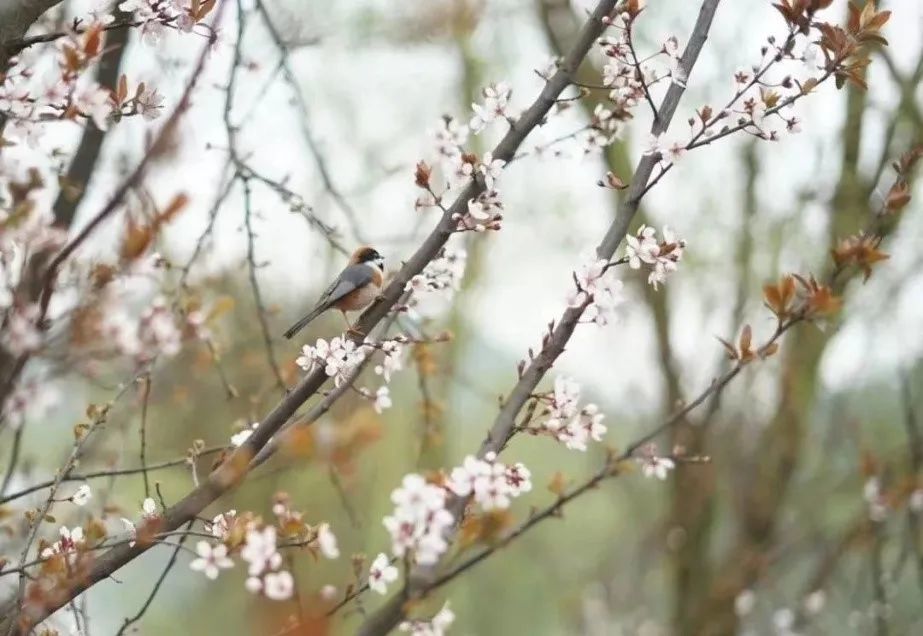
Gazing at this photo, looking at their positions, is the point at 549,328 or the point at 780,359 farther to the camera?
the point at 780,359

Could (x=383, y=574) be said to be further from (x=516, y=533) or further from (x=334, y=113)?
(x=334, y=113)

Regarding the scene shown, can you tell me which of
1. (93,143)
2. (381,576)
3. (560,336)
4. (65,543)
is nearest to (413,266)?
(560,336)

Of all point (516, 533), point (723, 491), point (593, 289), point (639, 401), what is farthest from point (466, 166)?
point (639, 401)

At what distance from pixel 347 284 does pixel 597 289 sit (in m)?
0.72

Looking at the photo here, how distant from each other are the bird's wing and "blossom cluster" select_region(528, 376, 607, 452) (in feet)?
1.94

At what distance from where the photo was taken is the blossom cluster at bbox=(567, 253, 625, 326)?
1530 millimetres

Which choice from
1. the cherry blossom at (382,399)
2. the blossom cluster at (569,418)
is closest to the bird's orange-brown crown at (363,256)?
the cherry blossom at (382,399)

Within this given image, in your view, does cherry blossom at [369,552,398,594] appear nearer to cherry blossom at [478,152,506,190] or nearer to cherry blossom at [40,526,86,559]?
cherry blossom at [40,526,86,559]

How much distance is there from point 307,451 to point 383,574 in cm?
59

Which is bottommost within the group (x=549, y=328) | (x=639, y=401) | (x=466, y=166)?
(x=549, y=328)

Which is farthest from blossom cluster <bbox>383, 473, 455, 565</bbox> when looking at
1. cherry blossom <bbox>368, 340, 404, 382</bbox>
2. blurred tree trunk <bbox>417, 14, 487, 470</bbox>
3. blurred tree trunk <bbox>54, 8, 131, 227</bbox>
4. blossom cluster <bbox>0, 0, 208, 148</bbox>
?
blurred tree trunk <bbox>417, 14, 487, 470</bbox>

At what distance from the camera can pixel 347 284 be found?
6.80 ft

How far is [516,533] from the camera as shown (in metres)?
1.34

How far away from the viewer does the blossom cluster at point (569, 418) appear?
1609 mm
